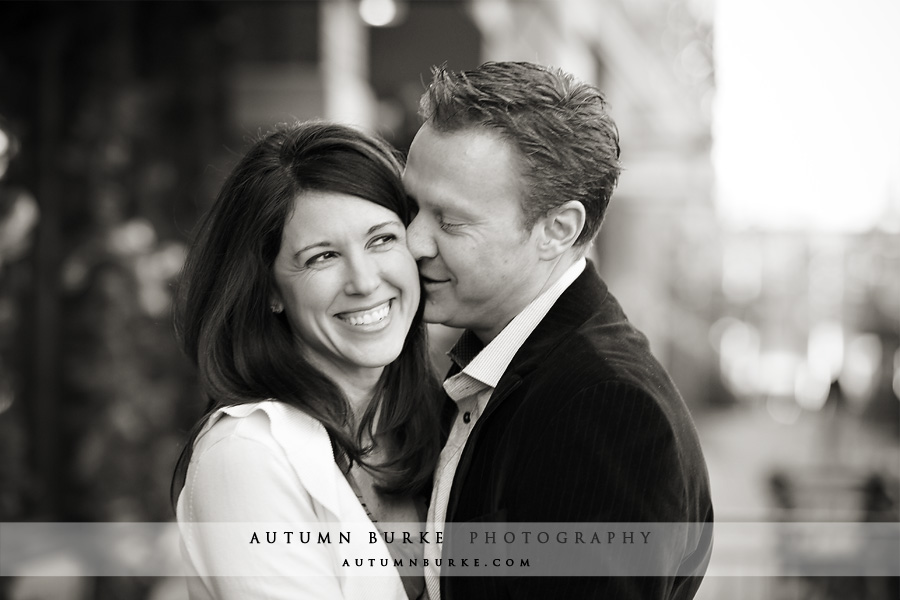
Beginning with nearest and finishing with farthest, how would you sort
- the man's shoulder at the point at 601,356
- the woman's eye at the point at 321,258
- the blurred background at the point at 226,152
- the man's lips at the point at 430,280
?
the man's shoulder at the point at 601,356 → the woman's eye at the point at 321,258 → the man's lips at the point at 430,280 → the blurred background at the point at 226,152

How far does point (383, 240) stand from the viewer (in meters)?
1.99

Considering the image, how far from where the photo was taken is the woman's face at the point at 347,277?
1.90m

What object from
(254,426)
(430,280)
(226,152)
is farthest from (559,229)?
(226,152)

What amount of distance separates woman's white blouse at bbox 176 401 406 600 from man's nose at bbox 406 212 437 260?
467mm

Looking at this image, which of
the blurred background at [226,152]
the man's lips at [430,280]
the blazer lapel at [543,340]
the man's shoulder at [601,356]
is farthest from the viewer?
the blurred background at [226,152]

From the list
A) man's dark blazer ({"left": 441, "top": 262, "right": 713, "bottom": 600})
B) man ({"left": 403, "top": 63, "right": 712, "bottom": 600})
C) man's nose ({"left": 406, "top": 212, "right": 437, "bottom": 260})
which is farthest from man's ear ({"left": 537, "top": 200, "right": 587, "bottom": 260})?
man's nose ({"left": 406, "top": 212, "right": 437, "bottom": 260})

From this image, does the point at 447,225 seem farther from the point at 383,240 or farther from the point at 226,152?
the point at 226,152

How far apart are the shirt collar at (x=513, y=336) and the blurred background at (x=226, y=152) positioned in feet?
2.12

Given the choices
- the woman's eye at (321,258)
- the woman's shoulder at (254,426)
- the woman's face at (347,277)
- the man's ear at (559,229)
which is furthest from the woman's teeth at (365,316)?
the man's ear at (559,229)

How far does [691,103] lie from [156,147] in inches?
335

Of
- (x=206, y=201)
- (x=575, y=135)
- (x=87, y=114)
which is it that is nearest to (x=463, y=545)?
(x=575, y=135)

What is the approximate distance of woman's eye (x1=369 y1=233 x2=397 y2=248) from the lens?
1.97 m

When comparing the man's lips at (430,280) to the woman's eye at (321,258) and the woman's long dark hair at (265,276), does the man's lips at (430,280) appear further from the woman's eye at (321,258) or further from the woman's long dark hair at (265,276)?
the woman's eye at (321,258)

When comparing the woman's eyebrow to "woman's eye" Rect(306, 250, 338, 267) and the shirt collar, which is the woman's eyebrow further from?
the shirt collar
